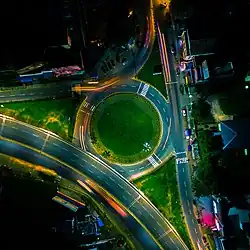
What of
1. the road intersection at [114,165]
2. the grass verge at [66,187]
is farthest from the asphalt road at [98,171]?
the grass verge at [66,187]

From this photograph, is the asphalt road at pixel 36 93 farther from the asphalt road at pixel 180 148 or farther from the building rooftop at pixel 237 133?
the building rooftop at pixel 237 133

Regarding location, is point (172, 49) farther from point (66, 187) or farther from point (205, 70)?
point (66, 187)

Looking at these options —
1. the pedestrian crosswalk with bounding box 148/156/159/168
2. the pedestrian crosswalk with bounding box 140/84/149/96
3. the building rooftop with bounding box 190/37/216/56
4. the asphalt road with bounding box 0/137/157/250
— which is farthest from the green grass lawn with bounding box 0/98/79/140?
the building rooftop with bounding box 190/37/216/56

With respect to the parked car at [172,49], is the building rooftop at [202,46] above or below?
below

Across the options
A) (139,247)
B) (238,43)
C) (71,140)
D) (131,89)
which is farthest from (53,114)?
(238,43)

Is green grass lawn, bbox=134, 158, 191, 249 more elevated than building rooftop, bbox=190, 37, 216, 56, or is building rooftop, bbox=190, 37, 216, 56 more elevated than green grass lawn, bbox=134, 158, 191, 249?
building rooftop, bbox=190, 37, 216, 56

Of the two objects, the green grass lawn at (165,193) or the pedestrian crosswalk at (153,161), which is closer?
the green grass lawn at (165,193)

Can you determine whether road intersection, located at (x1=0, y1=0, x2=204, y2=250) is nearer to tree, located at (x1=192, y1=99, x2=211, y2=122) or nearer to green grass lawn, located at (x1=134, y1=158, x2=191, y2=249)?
green grass lawn, located at (x1=134, y1=158, x2=191, y2=249)
